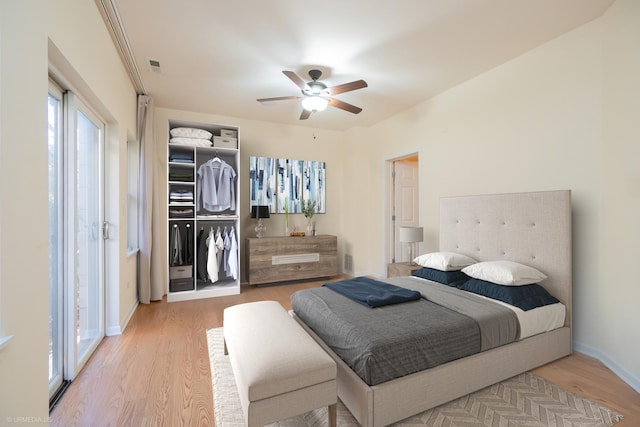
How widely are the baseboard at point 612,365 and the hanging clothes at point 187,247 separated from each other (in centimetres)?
441

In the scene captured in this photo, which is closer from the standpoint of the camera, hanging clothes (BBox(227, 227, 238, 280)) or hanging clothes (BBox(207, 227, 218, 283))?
hanging clothes (BBox(207, 227, 218, 283))

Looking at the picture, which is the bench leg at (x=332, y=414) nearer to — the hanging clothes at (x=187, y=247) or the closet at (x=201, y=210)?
the closet at (x=201, y=210)

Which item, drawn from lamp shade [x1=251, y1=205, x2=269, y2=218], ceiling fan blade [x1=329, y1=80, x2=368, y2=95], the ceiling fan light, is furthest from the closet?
ceiling fan blade [x1=329, y1=80, x2=368, y2=95]

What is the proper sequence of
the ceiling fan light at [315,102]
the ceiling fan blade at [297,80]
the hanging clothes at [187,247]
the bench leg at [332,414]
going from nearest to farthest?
the bench leg at [332,414]
the ceiling fan blade at [297,80]
the ceiling fan light at [315,102]
the hanging clothes at [187,247]

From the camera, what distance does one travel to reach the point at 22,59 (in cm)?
123

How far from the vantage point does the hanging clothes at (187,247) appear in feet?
13.5

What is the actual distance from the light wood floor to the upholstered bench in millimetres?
486

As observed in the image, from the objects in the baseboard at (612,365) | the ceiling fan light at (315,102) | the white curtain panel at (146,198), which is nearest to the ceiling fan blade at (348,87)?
the ceiling fan light at (315,102)

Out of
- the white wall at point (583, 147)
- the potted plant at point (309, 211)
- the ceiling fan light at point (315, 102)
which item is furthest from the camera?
the potted plant at point (309, 211)

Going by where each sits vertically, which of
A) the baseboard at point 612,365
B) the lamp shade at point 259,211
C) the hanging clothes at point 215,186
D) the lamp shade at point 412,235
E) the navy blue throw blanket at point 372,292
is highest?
the hanging clothes at point 215,186

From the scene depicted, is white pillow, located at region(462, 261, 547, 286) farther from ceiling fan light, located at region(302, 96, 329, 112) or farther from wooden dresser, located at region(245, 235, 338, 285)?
wooden dresser, located at region(245, 235, 338, 285)

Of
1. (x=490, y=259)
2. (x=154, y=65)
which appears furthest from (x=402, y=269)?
(x=154, y=65)

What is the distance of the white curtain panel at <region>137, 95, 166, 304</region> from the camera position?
3664 millimetres

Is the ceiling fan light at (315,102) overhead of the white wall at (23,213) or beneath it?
overhead
